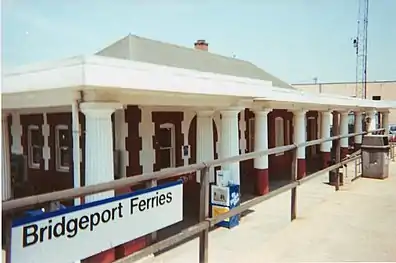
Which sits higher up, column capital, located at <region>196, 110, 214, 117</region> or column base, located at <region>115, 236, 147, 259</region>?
column capital, located at <region>196, 110, 214, 117</region>

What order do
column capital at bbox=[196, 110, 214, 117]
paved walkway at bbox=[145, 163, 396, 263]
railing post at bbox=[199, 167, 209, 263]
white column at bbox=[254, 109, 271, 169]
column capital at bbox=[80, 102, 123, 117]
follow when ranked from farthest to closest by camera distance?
white column at bbox=[254, 109, 271, 169], column capital at bbox=[196, 110, 214, 117], column capital at bbox=[80, 102, 123, 117], paved walkway at bbox=[145, 163, 396, 263], railing post at bbox=[199, 167, 209, 263]

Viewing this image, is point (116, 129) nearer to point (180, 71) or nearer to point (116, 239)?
point (180, 71)

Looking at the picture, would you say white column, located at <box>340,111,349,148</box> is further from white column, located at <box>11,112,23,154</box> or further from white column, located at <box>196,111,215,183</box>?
white column, located at <box>11,112,23,154</box>

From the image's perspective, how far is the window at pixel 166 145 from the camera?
27.0ft

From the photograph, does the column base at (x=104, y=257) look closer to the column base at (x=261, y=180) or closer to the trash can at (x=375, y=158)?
the column base at (x=261, y=180)

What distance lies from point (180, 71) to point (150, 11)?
1.02 meters

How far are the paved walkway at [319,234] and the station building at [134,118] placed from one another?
0.99m

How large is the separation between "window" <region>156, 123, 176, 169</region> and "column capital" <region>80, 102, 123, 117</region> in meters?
3.73

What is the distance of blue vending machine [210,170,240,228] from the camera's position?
650 cm

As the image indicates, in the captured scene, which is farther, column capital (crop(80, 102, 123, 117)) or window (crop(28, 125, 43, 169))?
window (crop(28, 125, 43, 169))

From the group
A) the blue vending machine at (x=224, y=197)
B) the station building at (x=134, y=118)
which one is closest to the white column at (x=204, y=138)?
the station building at (x=134, y=118)

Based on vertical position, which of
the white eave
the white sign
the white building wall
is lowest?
the white sign

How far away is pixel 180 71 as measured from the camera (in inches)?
193

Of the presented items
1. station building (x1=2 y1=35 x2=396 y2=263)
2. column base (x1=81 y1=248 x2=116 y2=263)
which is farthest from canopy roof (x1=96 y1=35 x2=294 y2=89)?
column base (x1=81 y1=248 x2=116 y2=263)
